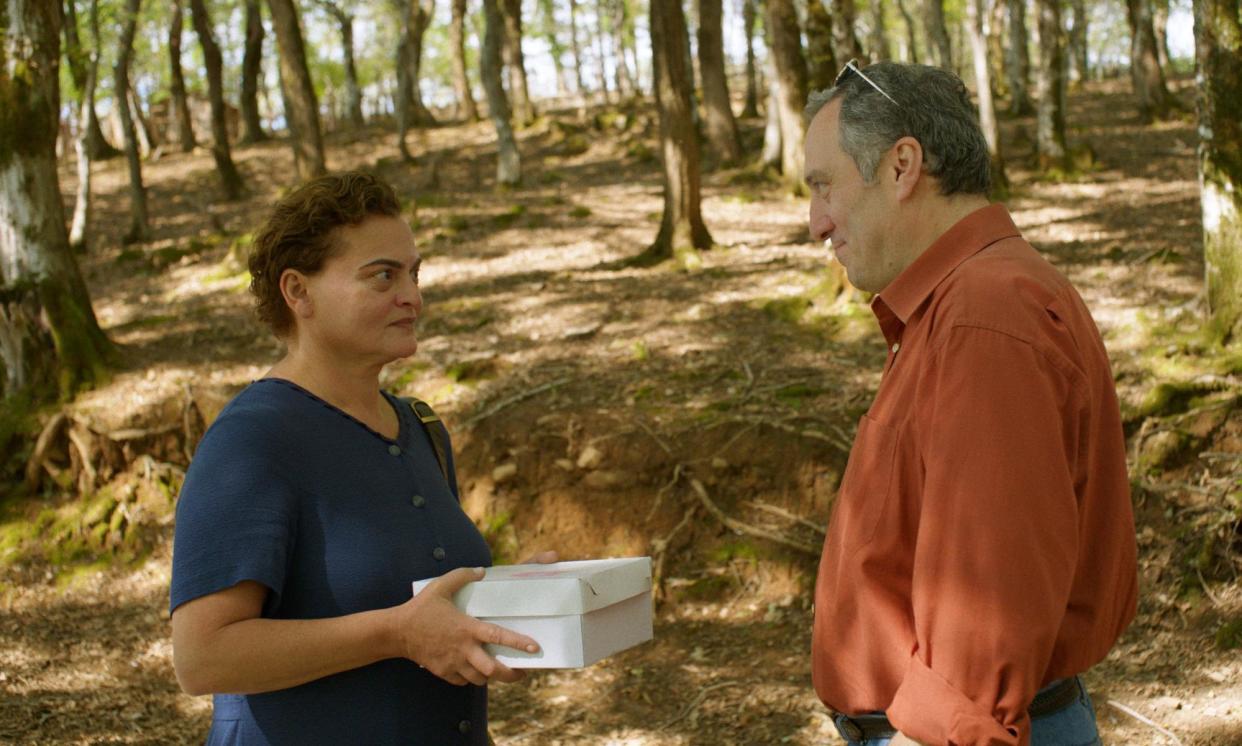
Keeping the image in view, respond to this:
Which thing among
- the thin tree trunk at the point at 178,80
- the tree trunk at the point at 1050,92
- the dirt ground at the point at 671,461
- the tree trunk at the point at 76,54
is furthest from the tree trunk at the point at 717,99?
the thin tree trunk at the point at 178,80

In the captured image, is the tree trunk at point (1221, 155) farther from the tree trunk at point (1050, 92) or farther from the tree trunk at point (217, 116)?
the tree trunk at point (217, 116)

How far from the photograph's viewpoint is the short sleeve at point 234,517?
2.09 metres

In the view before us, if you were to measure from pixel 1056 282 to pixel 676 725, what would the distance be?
14.0ft

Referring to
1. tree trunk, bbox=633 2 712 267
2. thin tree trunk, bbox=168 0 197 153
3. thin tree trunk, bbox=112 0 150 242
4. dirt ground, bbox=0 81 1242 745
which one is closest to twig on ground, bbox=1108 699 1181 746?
dirt ground, bbox=0 81 1242 745

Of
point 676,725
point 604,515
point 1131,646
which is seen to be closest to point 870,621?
point 676,725

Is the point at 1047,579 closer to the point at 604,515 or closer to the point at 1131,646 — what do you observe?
the point at 1131,646

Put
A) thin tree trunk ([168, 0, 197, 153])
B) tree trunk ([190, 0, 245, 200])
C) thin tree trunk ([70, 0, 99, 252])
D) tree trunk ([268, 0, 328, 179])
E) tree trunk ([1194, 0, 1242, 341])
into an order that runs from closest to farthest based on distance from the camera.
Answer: tree trunk ([1194, 0, 1242, 341]) → tree trunk ([268, 0, 328, 179]) → thin tree trunk ([70, 0, 99, 252]) → tree trunk ([190, 0, 245, 200]) → thin tree trunk ([168, 0, 197, 153])

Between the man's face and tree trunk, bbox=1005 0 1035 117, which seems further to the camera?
tree trunk, bbox=1005 0 1035 117

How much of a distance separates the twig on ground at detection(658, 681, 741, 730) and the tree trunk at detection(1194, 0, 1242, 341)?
155 inches

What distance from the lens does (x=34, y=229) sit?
9141 mm

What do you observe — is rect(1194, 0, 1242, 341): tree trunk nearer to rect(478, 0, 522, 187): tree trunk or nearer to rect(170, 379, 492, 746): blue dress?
rect(170, 379, 492, 746): blue dress

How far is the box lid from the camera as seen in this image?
6.94 ft

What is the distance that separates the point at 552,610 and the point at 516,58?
24.3 m

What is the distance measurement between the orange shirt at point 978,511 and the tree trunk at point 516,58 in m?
21.4
